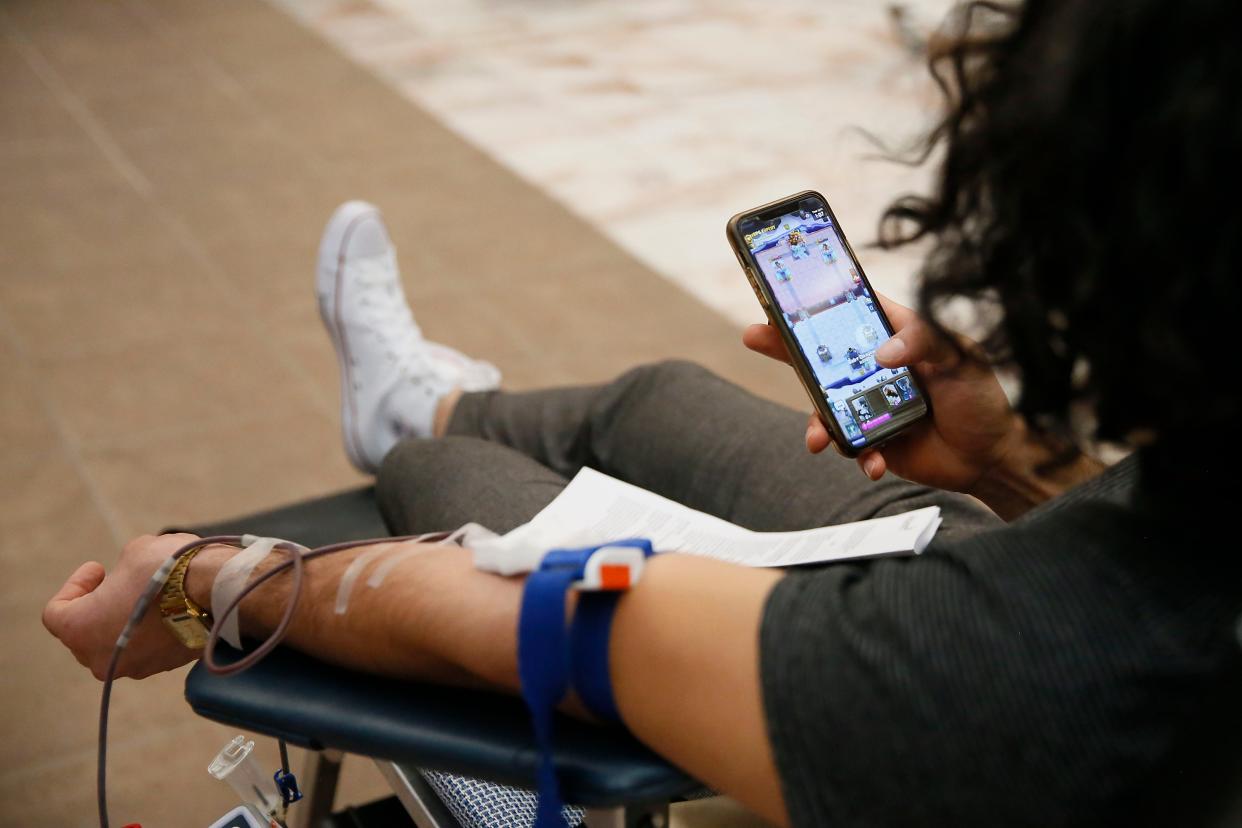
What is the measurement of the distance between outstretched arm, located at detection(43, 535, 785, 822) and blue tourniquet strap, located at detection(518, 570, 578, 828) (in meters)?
0.03

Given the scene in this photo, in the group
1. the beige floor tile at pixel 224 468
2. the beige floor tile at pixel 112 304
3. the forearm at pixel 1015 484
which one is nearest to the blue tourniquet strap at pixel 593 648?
the forearm at pixel 1015 484

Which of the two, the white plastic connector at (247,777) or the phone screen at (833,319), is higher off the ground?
the phone screen at (833,319)

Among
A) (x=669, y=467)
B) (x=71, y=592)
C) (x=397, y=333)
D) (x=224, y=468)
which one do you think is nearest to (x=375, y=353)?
(x=397, y=333)

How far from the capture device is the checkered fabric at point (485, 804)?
0.92 m

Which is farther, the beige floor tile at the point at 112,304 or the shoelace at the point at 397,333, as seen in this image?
the beige floor tile at the point at 112,304

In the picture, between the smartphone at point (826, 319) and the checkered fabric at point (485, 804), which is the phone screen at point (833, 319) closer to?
the smartphone at point (826, 319)

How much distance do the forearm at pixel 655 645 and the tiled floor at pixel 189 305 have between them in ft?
1.06

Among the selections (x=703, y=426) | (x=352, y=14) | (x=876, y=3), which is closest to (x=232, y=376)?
(x=703, y=426)

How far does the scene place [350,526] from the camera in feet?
4.05

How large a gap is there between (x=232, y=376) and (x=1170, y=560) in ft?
5.56

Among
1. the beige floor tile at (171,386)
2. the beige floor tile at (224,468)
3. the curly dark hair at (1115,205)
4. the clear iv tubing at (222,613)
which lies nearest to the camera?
the curly dark hair at (1115,205)

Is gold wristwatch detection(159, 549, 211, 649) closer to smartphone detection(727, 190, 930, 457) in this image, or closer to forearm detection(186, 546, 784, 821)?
forearm detection(186, 546, 784, 821)

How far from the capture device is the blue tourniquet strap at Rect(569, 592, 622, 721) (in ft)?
2.23

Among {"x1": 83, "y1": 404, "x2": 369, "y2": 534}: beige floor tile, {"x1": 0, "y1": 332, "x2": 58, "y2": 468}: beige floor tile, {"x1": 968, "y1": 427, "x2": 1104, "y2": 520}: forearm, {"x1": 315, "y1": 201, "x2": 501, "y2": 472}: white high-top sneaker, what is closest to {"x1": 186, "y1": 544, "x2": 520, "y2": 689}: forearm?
{"x1": 968, "y1": 427, "x2": 1104, "y2": 520}: forearm
